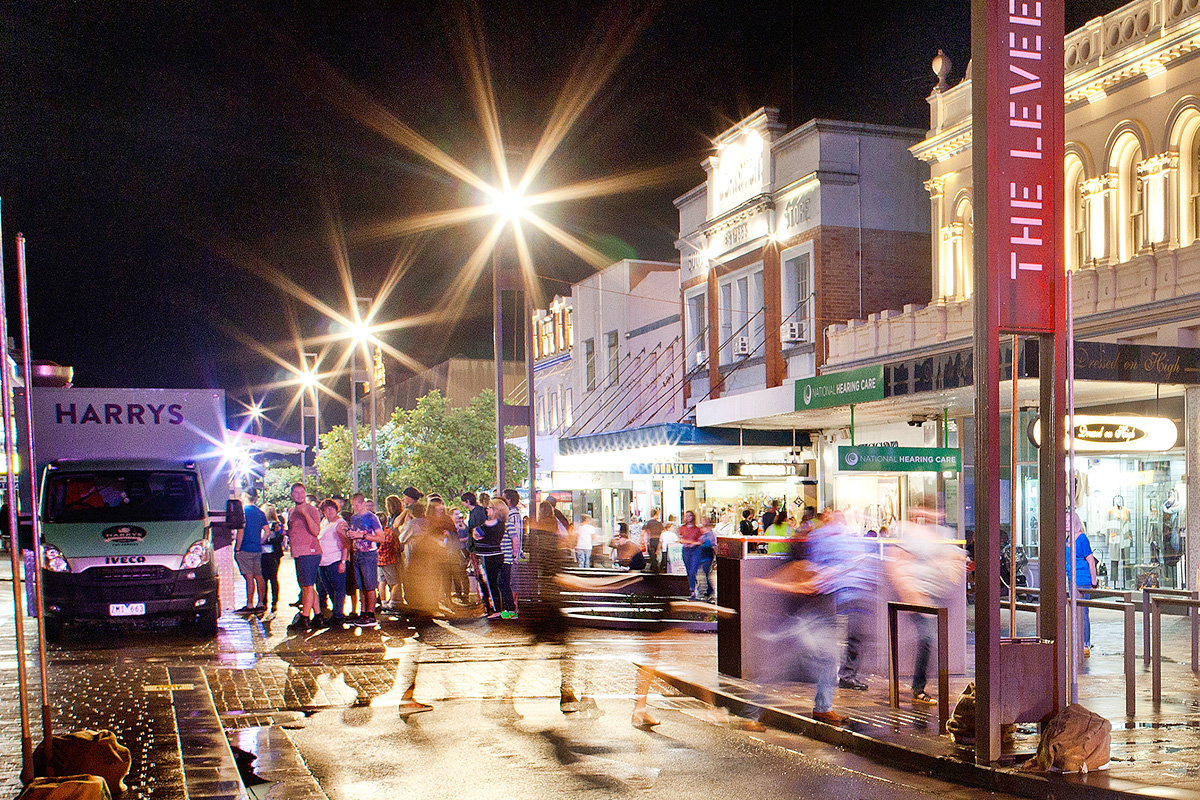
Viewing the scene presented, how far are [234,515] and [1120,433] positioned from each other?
39.6 feet

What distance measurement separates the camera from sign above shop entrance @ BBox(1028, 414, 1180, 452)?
13.7 metres

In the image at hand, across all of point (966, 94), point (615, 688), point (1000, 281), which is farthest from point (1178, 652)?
point (966, 94)

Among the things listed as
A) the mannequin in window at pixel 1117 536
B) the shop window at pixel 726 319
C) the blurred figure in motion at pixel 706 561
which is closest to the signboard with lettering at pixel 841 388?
the blurred figure in motion at pixel 706 561

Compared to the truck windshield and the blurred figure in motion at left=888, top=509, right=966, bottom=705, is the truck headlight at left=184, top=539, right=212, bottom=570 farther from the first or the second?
the blurred figure in motion at left=888, top=509, right=966, bottom=705

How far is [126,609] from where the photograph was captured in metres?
14.1

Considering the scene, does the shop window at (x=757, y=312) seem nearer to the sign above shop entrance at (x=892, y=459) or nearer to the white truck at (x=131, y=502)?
the sign above shop entrance at (x=892, y=459)

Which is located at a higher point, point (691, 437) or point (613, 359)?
point (613, 359)

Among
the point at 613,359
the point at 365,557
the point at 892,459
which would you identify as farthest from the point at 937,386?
the point at 613,359

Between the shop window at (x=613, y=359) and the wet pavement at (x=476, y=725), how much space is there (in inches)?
1012

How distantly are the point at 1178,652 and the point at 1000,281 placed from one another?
7454 millimetres

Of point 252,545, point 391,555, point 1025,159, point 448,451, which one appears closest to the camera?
point 1025,159

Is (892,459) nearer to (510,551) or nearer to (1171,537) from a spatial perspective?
(1171,537)

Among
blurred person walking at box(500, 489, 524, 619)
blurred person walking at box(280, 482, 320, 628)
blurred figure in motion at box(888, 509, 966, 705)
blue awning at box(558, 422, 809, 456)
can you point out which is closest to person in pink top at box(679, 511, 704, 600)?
blurred person walking at box(500, 489, 524, 619)

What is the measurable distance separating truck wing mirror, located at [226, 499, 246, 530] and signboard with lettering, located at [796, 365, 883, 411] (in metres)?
9.42
